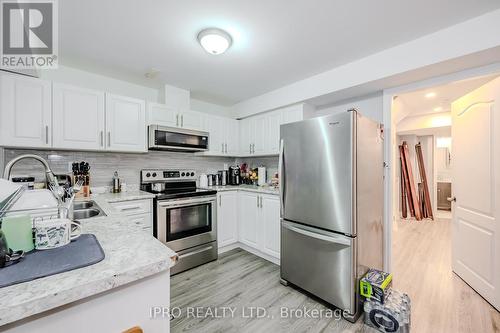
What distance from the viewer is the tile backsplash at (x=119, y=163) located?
220 cm

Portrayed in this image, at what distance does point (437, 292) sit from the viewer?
2078mm

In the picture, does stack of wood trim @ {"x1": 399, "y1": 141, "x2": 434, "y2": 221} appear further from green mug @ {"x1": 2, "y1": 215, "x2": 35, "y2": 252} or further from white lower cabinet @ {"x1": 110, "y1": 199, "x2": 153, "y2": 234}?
green mug @ {"x1": 2, "y1": 215, "x2": 35, "y2": 252}

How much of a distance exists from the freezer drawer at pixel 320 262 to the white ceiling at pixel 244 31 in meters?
1.73

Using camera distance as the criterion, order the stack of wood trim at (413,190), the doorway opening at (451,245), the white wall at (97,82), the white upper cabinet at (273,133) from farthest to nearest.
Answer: the stack of wood trim at (413,190) → the white upper cabinet at (273,133) → the white wall at (97,82) → the doorway opening at (451,245)

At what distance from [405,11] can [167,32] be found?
1.85 m

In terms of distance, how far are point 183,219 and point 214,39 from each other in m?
1.97

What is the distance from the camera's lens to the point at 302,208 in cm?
205

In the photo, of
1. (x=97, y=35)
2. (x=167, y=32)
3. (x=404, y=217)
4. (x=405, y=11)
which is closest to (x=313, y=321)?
(x=405, y=11)

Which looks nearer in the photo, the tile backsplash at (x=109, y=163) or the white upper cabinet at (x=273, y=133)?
the tile backsplash at (x=109, y=163)

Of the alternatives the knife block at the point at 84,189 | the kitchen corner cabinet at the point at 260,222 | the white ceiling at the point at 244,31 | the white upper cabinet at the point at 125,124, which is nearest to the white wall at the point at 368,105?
the white ceiling at the point at 244,31

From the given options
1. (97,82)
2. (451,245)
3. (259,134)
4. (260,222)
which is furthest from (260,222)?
(97,82)

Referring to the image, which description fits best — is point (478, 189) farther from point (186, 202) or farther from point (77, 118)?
point (77, 118)

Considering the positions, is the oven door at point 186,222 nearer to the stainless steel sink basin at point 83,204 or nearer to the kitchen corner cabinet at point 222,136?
the stainless steel sink basin at point 83,204

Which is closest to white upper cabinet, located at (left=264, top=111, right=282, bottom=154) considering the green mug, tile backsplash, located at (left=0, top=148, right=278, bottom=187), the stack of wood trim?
tile backsplash, located at (left=0, top=148, right=278, bottom=187)
